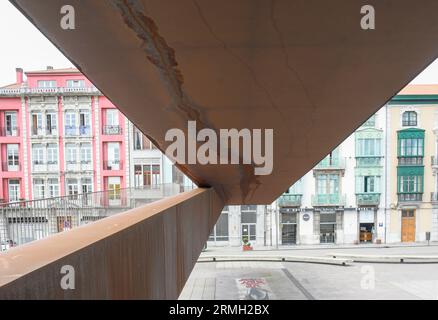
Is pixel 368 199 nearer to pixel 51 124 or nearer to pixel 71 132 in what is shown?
pixel 71 132

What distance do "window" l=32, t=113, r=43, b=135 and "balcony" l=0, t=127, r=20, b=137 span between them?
100 centimetres

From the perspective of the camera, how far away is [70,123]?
77.1 ft

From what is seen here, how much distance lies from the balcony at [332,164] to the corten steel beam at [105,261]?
81.8 feet

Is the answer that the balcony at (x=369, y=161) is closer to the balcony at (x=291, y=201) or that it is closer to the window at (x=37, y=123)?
the balcony at (x=291, y=201)

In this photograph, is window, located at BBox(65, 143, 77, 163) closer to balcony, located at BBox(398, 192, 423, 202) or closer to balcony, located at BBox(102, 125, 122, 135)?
balcony, located at BBox(102, 125, 122, 135)

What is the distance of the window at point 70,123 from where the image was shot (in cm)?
2297

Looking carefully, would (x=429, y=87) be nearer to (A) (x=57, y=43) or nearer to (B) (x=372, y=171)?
(B) (x=372, y=171)

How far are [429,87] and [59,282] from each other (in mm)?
33836

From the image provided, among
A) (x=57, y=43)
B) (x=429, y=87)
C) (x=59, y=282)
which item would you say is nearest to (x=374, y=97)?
(x=57, y=43)

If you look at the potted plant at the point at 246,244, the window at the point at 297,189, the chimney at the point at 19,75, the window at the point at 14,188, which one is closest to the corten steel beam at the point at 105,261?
the window at the point at 14,188

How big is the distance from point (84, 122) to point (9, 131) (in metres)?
4.85

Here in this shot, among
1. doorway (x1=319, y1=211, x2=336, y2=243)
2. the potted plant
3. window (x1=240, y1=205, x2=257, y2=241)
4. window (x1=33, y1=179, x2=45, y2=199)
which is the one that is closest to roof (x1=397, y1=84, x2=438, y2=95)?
doorway (x1=319, y1=211, x2=336, y2=243)

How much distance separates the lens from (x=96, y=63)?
244cm

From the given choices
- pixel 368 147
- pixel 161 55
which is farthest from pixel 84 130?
pixel 368 147
